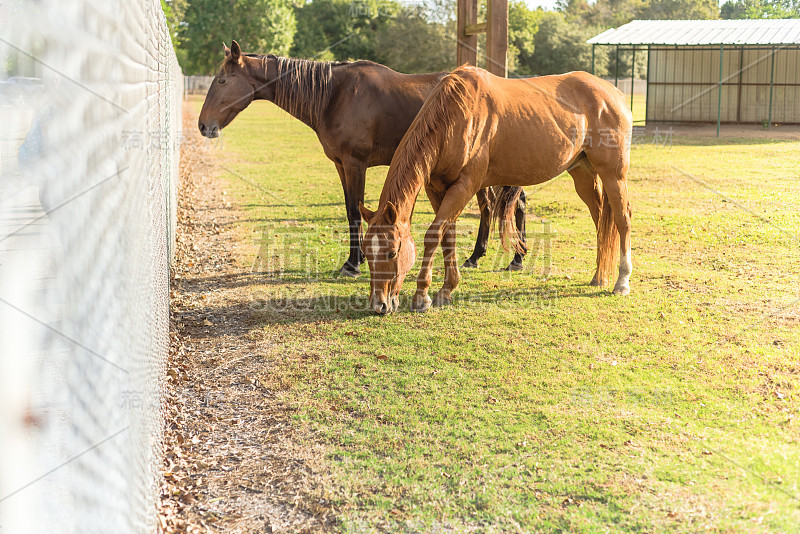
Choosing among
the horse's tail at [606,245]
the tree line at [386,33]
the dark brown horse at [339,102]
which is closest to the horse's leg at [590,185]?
the horse's tail at [606,245]

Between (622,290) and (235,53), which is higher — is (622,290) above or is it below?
below

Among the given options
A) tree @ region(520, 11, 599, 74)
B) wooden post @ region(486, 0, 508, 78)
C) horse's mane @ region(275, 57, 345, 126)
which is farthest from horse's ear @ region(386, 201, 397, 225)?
tree @ region(520, 11, 599, 74)

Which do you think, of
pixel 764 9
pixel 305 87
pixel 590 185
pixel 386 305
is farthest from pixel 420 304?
pixel 764 9

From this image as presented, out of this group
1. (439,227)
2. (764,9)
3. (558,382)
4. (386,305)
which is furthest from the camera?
(764,9)

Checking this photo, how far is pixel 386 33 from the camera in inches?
2085

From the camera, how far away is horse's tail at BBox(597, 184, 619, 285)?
6812 mm

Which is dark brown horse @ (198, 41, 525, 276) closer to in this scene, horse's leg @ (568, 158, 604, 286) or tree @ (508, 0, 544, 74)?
horse's leg @ (568, 158, 604, 286)

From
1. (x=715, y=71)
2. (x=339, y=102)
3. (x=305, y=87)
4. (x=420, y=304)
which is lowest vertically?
(x=420, y=304)

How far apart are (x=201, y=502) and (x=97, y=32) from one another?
7.77 feet

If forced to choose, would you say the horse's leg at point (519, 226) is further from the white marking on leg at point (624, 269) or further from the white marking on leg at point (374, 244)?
the white marking on leg at point (374, 244)

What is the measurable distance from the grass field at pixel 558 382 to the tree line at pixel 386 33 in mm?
36721

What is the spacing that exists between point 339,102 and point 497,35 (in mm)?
3256

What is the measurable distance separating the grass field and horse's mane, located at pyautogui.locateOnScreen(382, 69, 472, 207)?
125 cm

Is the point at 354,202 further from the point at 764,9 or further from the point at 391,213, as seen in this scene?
the point at 764,9
